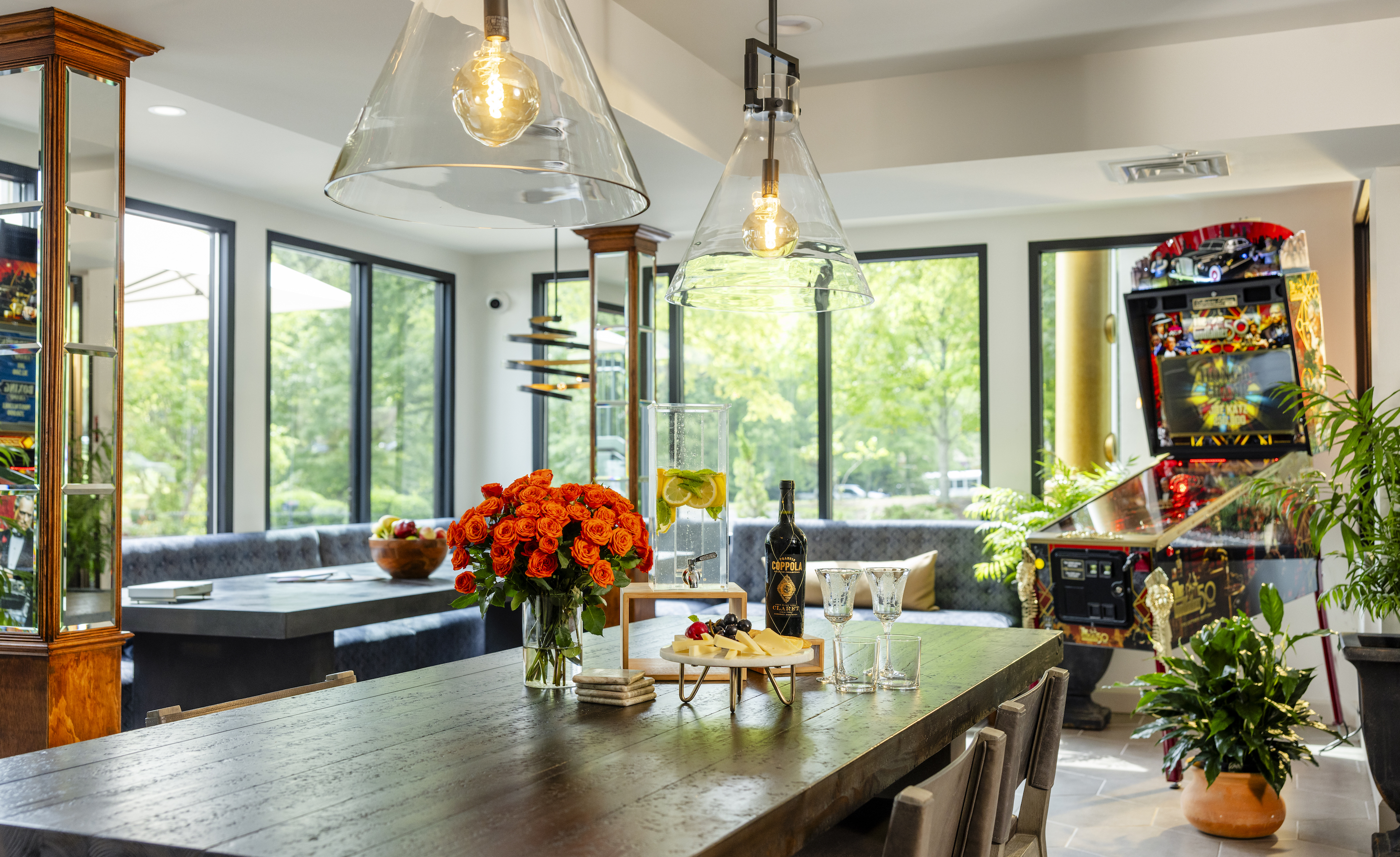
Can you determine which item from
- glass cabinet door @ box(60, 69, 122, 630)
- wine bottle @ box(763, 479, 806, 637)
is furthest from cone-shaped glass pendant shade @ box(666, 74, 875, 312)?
glass cabinet door @ box(60, 69, 122, 630)

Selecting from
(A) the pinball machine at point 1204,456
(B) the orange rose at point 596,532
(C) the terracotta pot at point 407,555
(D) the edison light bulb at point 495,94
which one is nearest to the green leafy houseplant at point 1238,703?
(A) the pinball machine at point 1204,456

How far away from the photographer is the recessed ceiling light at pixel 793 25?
3971 mm

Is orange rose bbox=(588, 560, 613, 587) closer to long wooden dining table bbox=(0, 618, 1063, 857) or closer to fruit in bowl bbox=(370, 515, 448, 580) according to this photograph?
long wooden dining table bbox=(0, 618, 1063, 857)

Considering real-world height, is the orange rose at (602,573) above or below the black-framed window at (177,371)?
below

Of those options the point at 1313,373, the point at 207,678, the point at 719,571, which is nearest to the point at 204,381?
the point at 207,678

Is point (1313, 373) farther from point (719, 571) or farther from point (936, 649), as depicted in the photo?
point (719, 571)

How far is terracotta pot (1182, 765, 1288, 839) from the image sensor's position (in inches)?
144

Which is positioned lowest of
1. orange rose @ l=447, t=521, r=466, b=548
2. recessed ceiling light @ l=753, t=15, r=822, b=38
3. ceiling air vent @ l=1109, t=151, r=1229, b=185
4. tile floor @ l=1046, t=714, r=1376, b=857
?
tile floor @ l=1046, t=714, r=1376, b=857

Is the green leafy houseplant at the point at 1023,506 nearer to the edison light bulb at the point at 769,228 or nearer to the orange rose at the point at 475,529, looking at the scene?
the edison light bulb at the point at 769,228

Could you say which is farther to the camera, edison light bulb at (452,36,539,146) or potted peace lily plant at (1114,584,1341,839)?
potted peace lily plant at (1114,584,1341,839)

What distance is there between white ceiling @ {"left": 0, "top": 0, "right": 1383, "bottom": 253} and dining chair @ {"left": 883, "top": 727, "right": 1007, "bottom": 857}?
7.75 ft

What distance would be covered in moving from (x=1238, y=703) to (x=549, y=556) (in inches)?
104

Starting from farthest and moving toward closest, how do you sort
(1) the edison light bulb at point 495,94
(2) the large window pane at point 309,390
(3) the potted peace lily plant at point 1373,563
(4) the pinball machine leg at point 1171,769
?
(2) the large window pane at point 309,390
(4) the pinball machine leg at point 1171,769
(3) the potted peace lily plant at point 1373,563
(1) the edison light bulb at point 495,94

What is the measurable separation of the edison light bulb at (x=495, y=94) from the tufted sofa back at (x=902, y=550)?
4.67 meters
